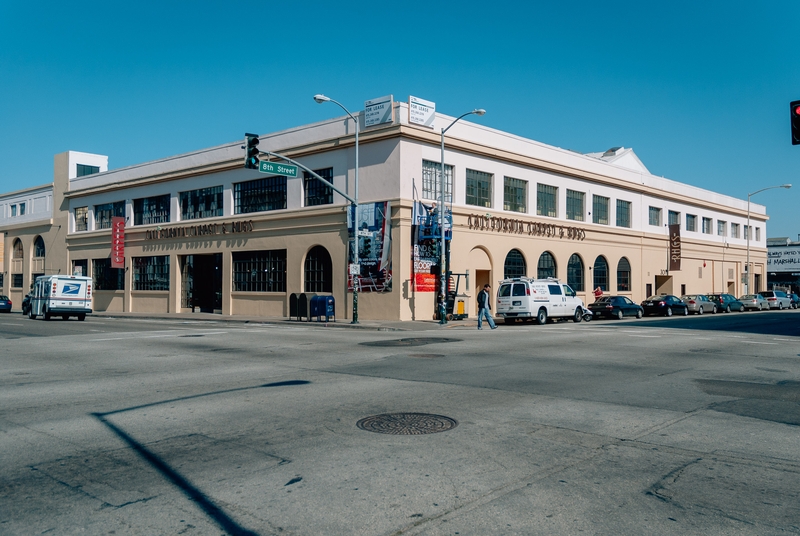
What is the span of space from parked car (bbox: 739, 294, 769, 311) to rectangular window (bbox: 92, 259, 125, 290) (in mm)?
46281

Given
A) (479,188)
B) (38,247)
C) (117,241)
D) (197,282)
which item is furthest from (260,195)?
(38,247)

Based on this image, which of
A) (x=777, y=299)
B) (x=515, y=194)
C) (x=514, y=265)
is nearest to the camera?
(x=514, y=265)

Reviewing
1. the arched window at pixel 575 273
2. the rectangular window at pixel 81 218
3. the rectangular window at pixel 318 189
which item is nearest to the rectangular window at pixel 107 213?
the rectangular window at pixel 81 218

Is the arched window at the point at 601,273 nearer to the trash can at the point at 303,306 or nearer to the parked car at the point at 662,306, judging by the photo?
the parked car at the point at 662,306

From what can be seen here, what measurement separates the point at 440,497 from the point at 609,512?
4.24ft

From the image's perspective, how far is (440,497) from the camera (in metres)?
5.38

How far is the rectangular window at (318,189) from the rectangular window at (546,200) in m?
12.8

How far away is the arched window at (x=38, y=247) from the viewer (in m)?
56.0

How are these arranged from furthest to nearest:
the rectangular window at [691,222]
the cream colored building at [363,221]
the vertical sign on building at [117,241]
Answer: the rectangular window at [691,222]
the vertical sign on building at [117,241]
the cream colored building at [363,221]

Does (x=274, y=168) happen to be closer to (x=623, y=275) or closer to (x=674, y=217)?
(x=623, y=275)

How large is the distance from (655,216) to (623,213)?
5.06m

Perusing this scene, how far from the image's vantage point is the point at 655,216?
5156 centimetres

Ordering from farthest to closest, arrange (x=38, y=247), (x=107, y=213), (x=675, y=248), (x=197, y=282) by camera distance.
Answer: (x=38, y=247), (x=675, y=248), (x=107, y=213), (x=197, y=282)

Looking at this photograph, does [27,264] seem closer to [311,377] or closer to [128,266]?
[128,266]
